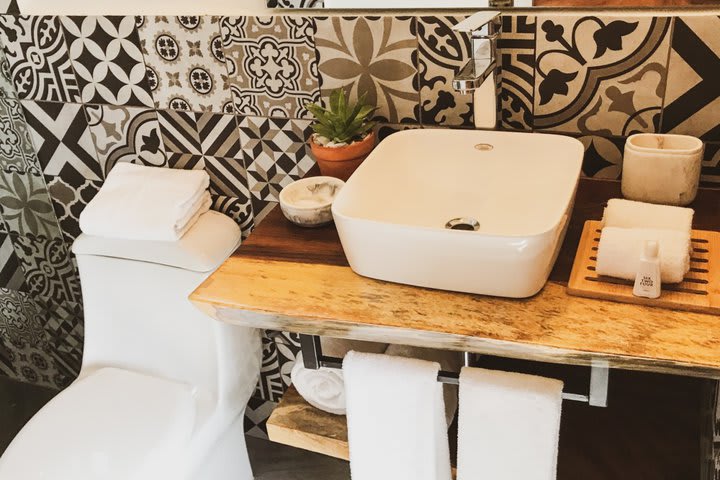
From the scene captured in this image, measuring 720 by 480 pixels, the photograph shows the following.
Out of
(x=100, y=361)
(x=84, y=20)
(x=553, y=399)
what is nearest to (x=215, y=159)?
(x=84, y=20)

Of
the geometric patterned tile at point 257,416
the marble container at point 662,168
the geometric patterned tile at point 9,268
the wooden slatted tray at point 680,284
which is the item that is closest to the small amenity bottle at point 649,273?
the wooden slatted tray at point 680,284

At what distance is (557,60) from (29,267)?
1.63 metres

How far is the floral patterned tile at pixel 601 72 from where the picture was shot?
4.03 feet

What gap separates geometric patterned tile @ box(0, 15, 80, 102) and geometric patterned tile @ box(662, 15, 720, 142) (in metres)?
1.32

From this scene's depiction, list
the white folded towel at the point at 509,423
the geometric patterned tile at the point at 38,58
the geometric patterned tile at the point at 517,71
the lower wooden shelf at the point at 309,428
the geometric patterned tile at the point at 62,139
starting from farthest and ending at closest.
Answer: the geometric patterned tile at the point at 62,139
the geometric patterned tile at the point at 38,58
the lower wooden shelf at the point at 309,428
the geometric patterned tile at the point at 517,71
the white folded towel at the point at 509,423

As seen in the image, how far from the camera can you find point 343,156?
1.38 meters

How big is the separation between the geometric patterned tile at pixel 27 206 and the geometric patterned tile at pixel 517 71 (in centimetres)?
126

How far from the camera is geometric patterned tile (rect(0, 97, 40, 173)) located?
182 centimetres

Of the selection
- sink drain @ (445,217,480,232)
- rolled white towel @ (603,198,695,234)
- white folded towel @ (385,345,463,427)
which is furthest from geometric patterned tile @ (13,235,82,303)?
rolled white towel @ (603,198,695,234)

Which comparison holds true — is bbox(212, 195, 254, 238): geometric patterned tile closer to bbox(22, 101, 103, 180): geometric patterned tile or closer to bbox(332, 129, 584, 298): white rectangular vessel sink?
bbox(22, 101, 103, 180): geometric patterned tile

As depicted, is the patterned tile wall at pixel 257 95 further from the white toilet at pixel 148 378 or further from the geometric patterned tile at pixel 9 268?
the white toilet at pixel 148 378

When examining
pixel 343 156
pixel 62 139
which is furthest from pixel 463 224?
pixel 62 139

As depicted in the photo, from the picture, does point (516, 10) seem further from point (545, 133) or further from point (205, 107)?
point (205, 107)

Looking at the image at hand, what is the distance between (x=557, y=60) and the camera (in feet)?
4.24
